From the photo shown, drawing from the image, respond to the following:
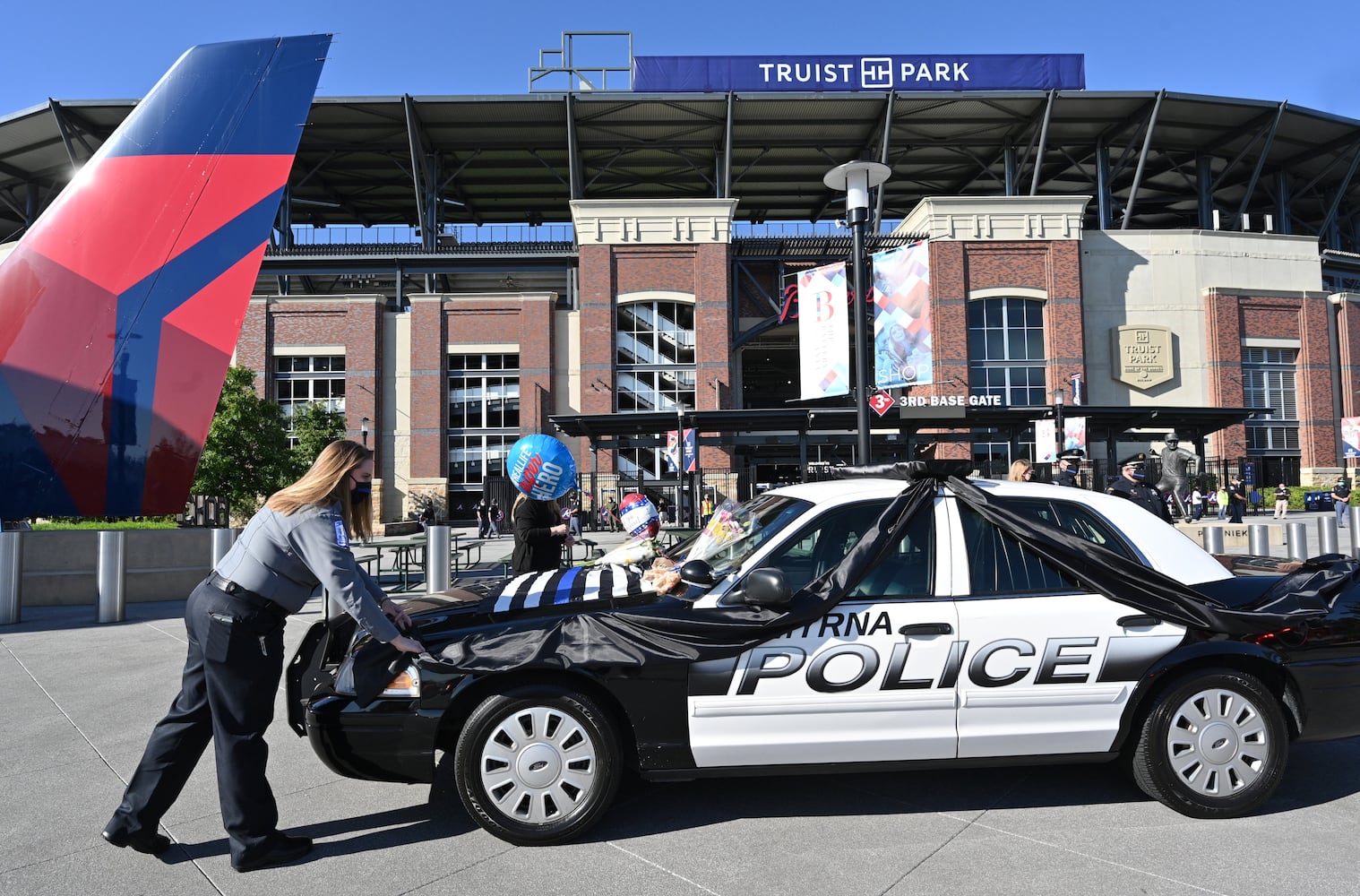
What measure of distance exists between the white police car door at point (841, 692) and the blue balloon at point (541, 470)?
11.7 ft

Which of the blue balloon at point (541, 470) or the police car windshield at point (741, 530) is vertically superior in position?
the blue balloon at point (541, 470)

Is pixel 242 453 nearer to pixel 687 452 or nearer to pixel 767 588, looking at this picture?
pixel 687 452

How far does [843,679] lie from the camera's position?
3.81 m

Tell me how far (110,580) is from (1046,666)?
1096cm

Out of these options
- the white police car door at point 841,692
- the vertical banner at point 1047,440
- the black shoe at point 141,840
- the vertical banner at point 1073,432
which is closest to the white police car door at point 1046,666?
the white police car door at point 841,692

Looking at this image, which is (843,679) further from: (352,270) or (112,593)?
(352,270)

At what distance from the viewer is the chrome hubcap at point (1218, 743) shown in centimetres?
389

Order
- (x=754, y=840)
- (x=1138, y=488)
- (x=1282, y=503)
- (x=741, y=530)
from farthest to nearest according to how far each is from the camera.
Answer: (x=1282, y=503), (x=1138, y=488), (x=741, y=530), (x=754, y=840)

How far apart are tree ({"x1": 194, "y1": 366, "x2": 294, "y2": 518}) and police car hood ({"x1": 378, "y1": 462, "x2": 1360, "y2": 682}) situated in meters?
24.7

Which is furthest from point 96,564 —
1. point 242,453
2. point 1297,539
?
point 1297,539

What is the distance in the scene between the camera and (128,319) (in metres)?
6.16

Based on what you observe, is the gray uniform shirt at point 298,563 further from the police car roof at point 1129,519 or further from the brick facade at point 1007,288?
the brick facade at point 1007,288

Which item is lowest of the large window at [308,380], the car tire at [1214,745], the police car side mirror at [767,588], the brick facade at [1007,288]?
the car tire at [1214,745]

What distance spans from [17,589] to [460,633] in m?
9.69
